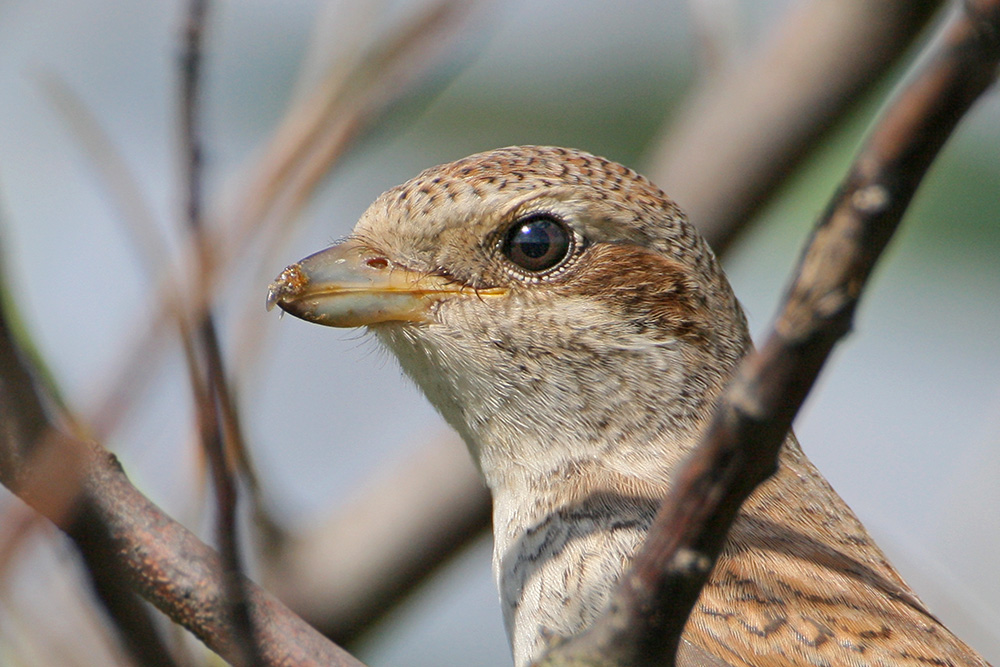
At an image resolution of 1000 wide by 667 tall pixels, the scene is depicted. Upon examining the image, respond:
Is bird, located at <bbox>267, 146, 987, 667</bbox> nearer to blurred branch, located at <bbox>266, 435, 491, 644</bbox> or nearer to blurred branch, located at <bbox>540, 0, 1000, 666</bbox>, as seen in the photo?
blurred branch, located at <bbox>540, 0, 1000, 666</bbox>

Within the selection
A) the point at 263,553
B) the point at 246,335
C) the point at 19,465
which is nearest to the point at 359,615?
the point at 263,553

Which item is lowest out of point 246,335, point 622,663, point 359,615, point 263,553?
point 359,615

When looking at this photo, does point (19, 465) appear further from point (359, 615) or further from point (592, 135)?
point (592, 135)

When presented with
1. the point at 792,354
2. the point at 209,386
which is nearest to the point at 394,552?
the point at 209,386

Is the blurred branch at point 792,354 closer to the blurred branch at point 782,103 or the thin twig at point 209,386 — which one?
the thin twig at point 209,386

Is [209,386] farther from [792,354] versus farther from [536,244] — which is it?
[536,244]

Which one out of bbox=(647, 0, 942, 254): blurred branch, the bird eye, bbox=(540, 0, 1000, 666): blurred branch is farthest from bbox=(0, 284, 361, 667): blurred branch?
bbox=(647, 0, 942, 254): blurred branch
